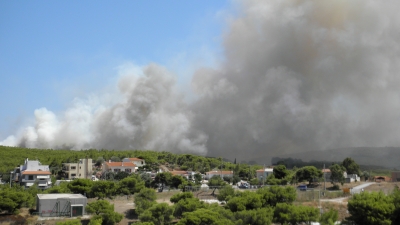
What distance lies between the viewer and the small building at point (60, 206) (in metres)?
34.0

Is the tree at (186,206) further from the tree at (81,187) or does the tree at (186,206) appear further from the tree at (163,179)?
the tree at (163,179)

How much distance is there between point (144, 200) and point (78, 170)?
35.2 metres

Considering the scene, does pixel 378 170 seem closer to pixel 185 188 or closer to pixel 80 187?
pixel 185 188

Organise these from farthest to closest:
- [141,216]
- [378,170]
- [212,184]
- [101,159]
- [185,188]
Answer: [101,159], [378,170], [212,184], [185,188], [141,216]

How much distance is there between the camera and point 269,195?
32.5 meters

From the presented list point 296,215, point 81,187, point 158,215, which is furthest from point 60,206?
point 296,215

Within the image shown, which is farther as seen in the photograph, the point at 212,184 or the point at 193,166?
the point at 193,166

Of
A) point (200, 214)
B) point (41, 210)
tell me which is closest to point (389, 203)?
point (200, 214)

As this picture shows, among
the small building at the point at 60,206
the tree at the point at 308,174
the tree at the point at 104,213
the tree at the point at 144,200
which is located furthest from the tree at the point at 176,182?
the tree at the point at 104,213

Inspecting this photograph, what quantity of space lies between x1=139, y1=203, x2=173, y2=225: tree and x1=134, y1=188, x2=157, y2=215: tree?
277 cm

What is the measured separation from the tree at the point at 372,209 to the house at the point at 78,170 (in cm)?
4719

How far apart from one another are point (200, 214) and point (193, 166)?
49700 mm

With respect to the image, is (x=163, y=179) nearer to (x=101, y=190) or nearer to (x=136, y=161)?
(x=101, y=190)

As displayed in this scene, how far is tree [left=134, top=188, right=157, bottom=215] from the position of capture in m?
32.8
